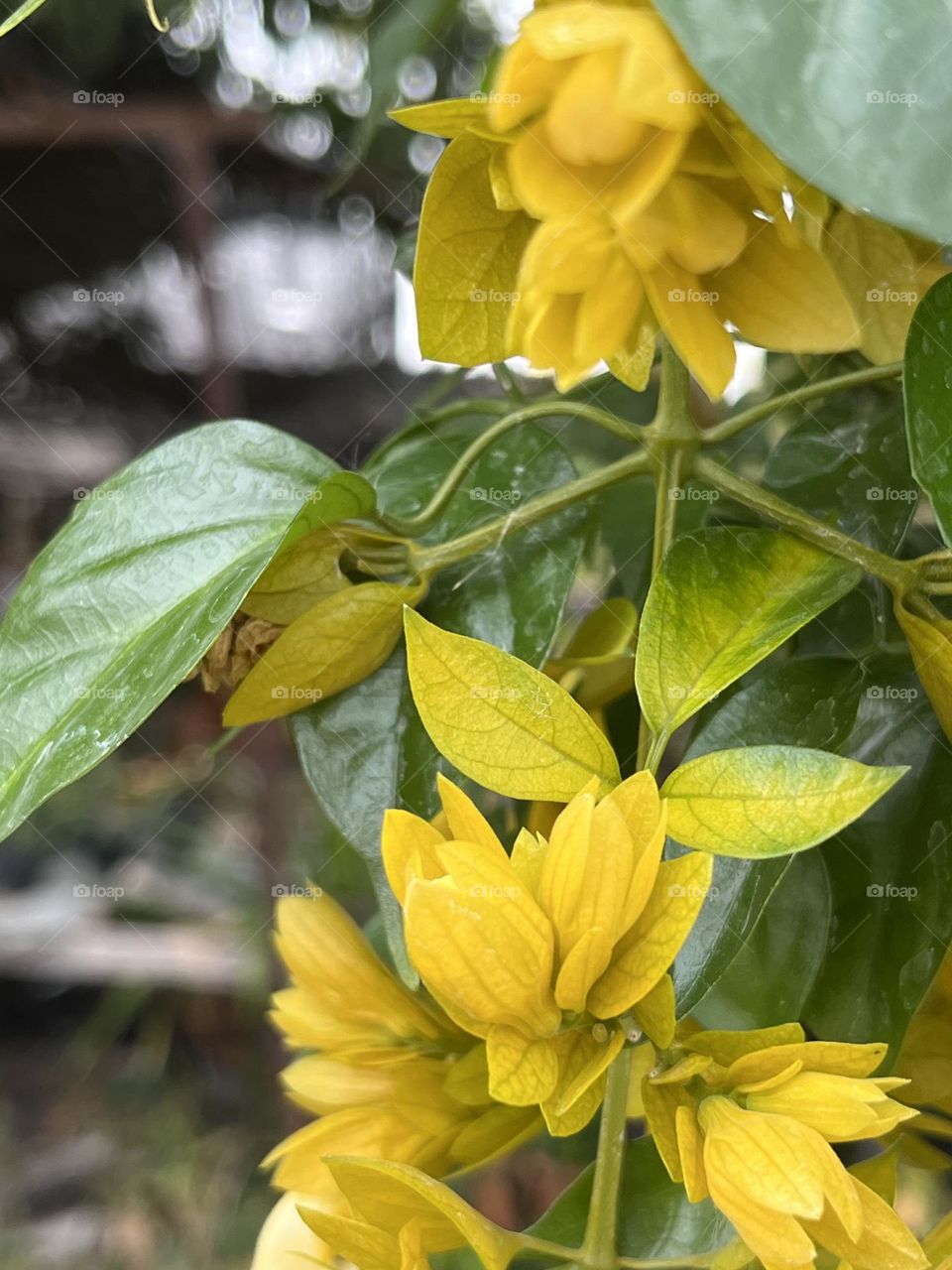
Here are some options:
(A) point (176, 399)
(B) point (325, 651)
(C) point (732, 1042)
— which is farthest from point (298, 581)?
(A) point (176, 399)

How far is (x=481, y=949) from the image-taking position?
0.17 metres

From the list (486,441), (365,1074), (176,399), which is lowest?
(176,399)

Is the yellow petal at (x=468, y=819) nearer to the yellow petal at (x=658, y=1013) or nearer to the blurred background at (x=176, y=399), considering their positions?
the yellow petal at (x=658, y=1013)

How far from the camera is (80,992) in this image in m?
1.38

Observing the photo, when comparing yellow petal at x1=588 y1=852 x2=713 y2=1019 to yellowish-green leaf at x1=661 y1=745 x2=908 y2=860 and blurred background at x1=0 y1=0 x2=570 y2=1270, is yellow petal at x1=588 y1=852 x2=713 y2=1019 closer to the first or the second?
yellowish-green leaf at x1=661 y1=745 x2=908 y2=860

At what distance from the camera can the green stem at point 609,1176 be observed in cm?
20

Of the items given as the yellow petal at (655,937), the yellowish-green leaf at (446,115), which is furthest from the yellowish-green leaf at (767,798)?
the yellowish-green leaf at (446,115)

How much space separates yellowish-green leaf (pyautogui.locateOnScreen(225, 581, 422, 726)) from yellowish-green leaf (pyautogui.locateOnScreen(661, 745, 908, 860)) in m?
0.07

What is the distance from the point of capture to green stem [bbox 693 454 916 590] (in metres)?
0.21

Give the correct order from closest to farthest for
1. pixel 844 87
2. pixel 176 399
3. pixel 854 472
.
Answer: pixel 844 87 < pixel 854 472 < pixel 176 399

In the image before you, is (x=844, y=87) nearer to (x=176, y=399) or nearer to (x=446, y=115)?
(x=446, y=115)

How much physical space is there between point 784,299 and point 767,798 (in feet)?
0.30

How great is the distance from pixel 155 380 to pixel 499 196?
2.62 ft

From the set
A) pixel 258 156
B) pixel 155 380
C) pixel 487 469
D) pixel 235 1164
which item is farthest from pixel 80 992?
pixel 487 469
